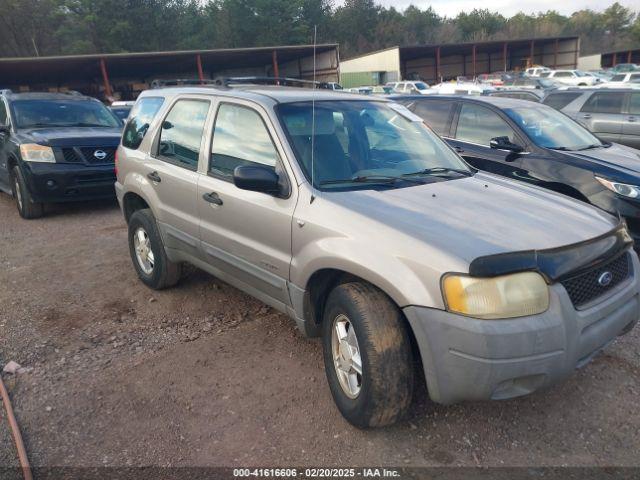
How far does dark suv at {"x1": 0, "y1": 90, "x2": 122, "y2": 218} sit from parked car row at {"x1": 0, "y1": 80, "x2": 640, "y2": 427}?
289 cm

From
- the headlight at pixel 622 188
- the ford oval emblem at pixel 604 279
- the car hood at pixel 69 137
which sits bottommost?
the headlight at pixel 622 188

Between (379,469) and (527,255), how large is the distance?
1244 mm

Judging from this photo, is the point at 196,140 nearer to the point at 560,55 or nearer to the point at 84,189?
the point at 84,189

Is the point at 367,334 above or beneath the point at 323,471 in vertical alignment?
above

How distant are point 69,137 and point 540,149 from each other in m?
6.32

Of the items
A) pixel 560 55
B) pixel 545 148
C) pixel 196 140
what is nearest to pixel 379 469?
pixel 196 140

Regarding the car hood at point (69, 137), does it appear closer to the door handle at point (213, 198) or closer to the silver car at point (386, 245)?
the silver car at point (386, 245)

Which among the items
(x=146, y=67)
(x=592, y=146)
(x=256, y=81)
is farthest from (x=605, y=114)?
(x=146, y=67)

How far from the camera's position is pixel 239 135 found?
3.58m

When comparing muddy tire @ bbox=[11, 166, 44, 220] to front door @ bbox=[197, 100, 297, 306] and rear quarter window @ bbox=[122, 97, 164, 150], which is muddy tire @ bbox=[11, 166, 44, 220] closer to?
rear quarter window @ bbox=[122, 97, 164, 150]

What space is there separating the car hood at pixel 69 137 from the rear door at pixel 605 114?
28.2ft

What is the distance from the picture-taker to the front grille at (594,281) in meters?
2.48

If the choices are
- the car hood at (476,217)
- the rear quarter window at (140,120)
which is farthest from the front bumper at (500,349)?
the rear quarter window at (140,120)

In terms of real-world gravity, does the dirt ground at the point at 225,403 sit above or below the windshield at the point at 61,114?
below
